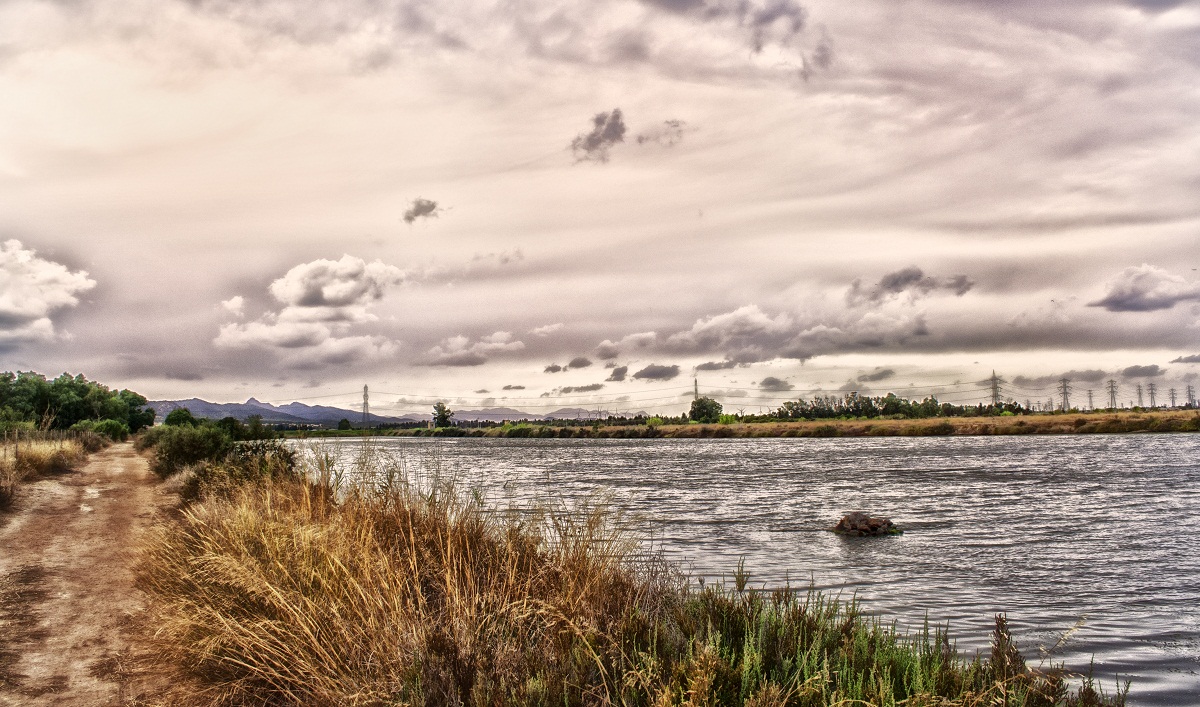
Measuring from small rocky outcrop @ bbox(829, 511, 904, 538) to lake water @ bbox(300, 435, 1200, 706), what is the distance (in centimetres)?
49

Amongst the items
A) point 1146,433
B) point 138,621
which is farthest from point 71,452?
point 1146,433

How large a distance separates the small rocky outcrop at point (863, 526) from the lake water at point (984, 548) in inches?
Result: 19.4

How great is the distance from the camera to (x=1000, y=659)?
646 centimetres

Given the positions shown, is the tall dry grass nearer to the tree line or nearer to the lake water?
the lake water

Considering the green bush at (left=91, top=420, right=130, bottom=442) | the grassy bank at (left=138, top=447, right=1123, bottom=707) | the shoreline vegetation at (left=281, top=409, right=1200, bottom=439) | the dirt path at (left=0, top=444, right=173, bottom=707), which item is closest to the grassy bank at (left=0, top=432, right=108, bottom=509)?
the dirt path at (left=0, top=444, right=173, bottom=707)

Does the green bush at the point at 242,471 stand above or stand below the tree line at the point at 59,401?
below

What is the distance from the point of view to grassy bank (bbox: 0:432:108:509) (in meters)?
22.8

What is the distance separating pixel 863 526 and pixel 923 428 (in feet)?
376

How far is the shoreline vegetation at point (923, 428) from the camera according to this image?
104 meters

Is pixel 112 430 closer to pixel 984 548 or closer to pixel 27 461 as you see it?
pixel 27 461

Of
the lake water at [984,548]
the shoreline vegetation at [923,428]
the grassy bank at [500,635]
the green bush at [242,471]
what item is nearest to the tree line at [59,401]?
the green bush at [242,471]

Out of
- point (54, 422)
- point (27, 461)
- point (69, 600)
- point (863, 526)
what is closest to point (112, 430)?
point (54, 422)

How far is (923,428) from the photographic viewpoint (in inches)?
4914

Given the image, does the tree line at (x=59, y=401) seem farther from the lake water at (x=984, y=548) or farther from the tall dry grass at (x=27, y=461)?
the lake water at (x=984, y=548)
